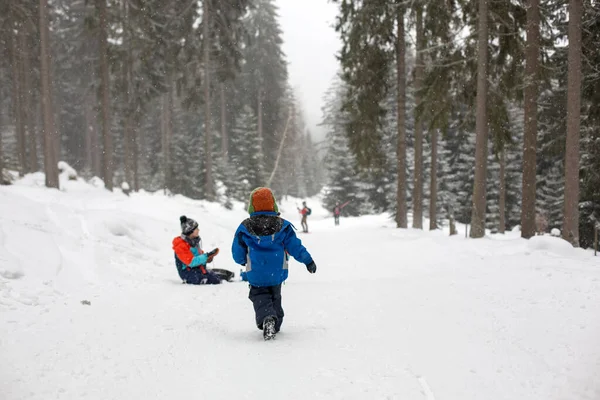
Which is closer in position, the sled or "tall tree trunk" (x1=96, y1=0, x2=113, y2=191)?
the sled

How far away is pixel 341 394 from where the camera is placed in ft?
10.2

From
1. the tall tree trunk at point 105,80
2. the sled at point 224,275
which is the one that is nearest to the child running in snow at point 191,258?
the sled at point 224,275

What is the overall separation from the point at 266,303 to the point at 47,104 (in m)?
16.3

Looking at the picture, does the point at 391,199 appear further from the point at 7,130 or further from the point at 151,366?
the point at 7,130

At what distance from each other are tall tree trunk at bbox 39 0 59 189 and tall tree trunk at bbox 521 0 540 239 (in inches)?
677

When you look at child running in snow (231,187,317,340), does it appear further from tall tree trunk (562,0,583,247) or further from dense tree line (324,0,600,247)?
dense tree line (324,0,600,247)

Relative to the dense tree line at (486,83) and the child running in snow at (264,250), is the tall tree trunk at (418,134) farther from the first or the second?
the child running in snow at (264,250)

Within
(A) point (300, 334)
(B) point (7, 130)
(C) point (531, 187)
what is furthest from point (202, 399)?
(B) point (7, 130)

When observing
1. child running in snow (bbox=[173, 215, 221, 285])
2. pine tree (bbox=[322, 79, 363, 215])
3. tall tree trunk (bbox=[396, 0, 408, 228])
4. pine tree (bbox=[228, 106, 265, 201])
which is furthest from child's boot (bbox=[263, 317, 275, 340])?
pine tree (bbox=[322, 79, 363, 215])

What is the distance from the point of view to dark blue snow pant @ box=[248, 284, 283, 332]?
178 inches

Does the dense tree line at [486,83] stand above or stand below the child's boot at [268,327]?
above

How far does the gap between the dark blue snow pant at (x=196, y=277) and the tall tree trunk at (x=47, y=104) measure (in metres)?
11.9

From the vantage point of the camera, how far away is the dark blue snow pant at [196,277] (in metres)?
8.04

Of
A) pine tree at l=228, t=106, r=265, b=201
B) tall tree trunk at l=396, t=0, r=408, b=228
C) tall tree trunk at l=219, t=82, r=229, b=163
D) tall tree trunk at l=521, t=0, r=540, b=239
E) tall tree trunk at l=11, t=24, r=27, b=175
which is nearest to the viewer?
tall tree trunk at l=521, t=0, r=540, b=239
